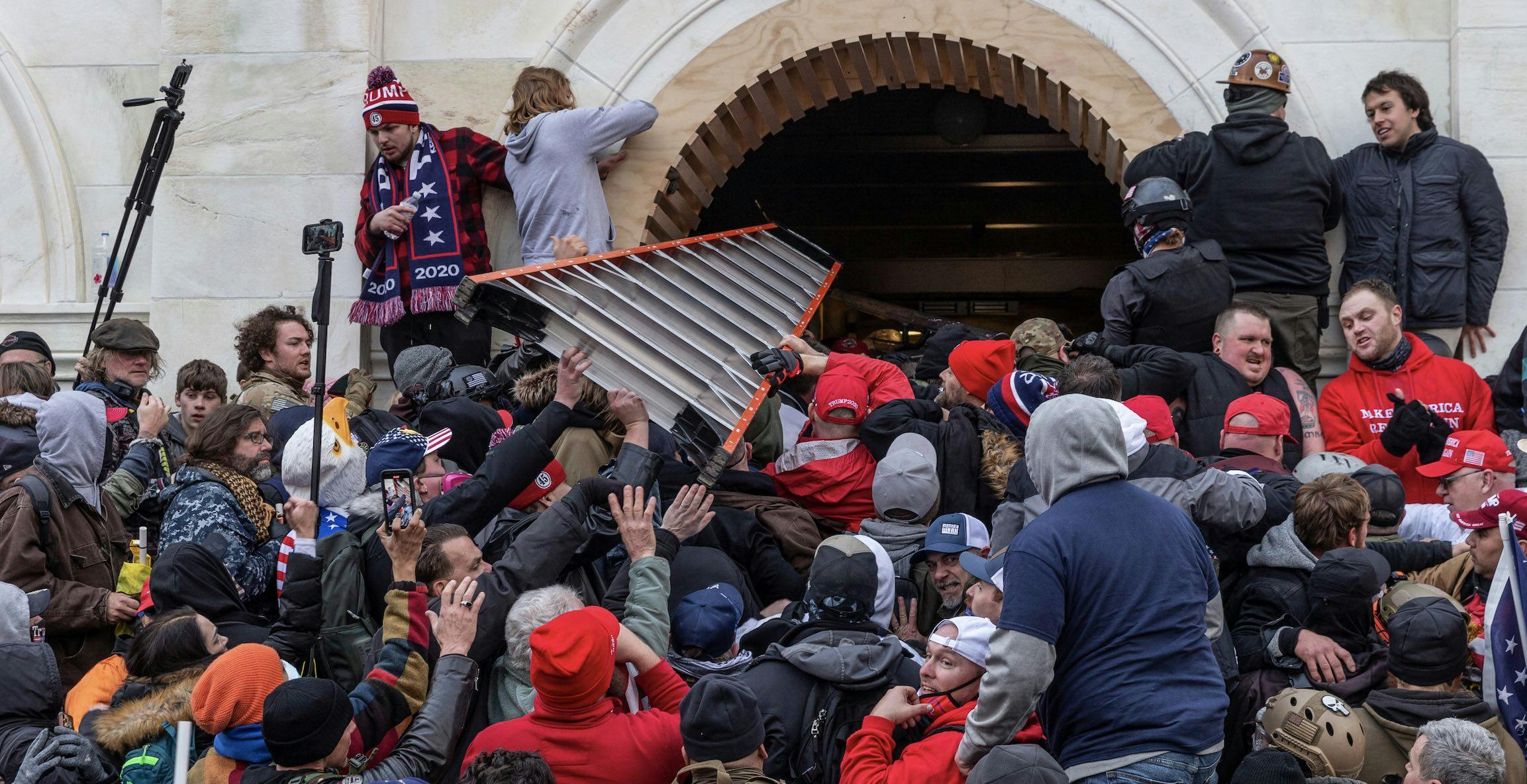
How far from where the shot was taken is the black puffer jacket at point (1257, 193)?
25.3ft

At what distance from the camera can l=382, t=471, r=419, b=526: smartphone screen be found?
17.3ft

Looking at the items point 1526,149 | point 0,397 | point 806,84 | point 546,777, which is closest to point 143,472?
point 0,397

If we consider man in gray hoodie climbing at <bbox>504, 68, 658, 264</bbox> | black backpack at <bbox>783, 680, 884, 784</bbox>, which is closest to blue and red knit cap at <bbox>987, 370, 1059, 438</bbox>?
black backpack at <bbox>783, 680, 884, 784</bbox>

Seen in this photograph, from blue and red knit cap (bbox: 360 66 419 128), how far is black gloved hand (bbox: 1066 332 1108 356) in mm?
3511

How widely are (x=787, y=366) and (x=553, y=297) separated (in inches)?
38.1

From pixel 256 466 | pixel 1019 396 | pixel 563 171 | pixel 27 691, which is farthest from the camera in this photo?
pixel 563 171

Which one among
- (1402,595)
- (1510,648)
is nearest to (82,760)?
(1402,595)

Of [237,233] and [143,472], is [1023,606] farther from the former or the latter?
[237,233]

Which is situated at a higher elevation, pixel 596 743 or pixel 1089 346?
pixel 1089 346

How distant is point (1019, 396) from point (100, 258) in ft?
18.6

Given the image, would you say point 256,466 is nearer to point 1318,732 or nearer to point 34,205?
point 1318,732

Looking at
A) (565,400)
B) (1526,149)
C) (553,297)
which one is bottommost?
(565,400)

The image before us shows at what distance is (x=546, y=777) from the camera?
4082mm

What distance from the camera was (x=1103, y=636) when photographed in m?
4.16
